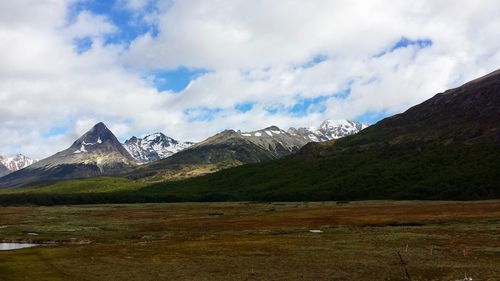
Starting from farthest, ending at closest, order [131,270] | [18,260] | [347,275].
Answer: [18,260]
[131,270]
[347,275]

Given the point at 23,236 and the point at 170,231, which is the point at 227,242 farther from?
the point at 23,236

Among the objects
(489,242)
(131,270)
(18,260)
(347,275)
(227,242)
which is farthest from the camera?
(227,242)

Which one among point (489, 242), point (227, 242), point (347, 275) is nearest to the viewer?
point (347, 275)

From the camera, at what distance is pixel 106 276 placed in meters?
46.5

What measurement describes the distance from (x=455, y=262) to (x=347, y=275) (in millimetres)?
12962

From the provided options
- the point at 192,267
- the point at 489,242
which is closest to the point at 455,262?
the point at 489,242

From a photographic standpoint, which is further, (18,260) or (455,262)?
(18,260)

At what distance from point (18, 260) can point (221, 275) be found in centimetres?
2700

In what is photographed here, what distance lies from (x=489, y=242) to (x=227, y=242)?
36990 millimetres

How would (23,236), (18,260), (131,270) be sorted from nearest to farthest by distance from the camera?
(131,270) → (18,260) → (23,236)

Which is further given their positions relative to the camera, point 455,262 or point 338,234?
point 338,234

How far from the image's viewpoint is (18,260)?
58062 mm

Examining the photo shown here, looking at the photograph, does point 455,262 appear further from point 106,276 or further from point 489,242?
point 106,276

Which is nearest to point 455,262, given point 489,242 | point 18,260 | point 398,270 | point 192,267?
point 398,270
